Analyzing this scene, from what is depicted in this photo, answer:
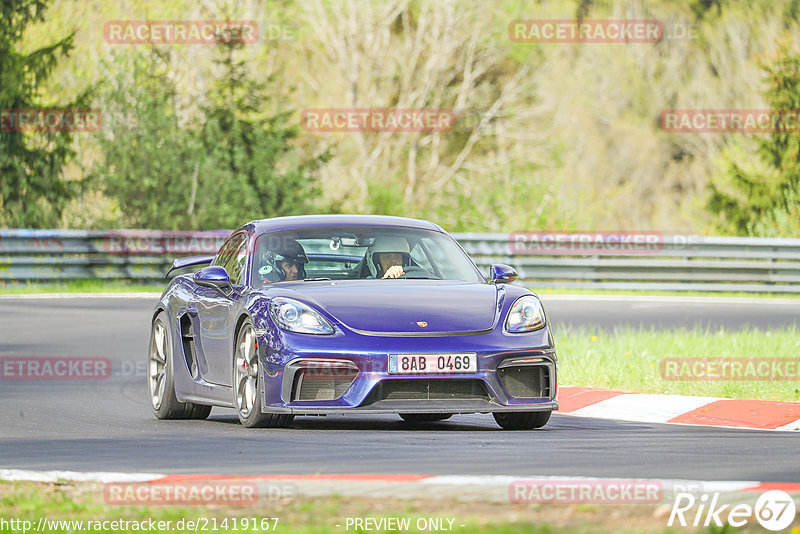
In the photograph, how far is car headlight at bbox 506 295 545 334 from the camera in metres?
9.81

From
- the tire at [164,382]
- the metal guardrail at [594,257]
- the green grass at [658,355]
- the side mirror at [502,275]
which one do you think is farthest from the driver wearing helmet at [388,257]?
the metal guardrail at [594,257]

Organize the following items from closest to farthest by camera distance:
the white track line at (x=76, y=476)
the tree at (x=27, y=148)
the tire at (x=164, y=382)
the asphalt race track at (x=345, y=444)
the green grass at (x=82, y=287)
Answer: the white track line at (x=76, y=476) → the asphalt race track at (x=345, y=444) → the tire at (x=164, y=382) → the green grass at (x=82, y=287) → the tree at (x=27, y=148)

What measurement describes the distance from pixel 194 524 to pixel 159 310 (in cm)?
612

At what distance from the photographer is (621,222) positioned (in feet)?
185

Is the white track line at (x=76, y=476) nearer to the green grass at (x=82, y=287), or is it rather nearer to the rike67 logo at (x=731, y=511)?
the rike67 logo at (x=731, y=511)

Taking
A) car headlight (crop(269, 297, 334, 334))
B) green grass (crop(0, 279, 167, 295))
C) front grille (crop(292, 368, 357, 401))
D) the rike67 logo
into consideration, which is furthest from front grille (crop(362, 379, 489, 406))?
green grass (crop(0, 279, 167, 295))

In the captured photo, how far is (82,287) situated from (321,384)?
17633mm

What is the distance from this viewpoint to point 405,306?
972 cm

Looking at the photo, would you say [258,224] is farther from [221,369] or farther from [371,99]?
[371,99]

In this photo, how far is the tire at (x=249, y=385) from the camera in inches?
382

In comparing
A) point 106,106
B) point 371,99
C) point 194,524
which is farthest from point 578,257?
point 194,524

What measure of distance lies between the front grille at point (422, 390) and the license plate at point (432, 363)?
73 mm

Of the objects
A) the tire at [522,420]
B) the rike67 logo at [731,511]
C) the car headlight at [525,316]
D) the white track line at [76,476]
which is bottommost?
the tire at [522,420]

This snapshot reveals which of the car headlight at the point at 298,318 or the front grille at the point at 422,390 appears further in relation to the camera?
the car headlight at the point at 298,318
